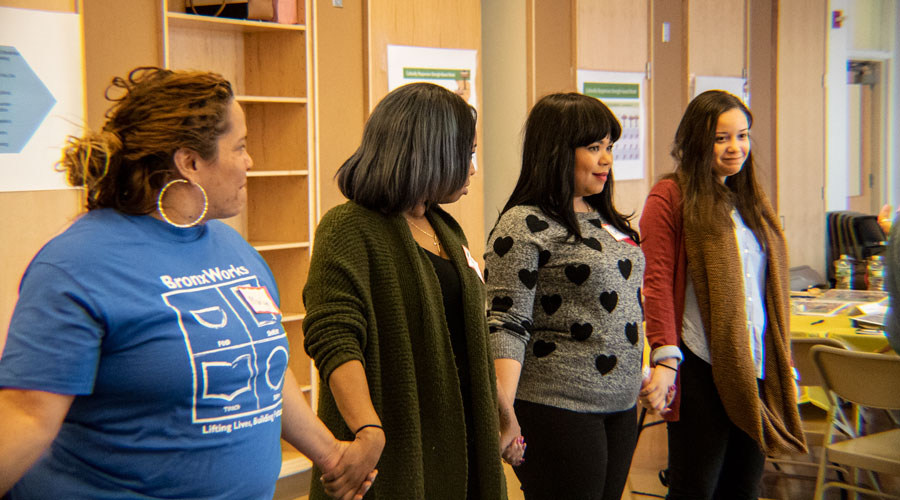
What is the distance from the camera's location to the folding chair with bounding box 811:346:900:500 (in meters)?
3.18

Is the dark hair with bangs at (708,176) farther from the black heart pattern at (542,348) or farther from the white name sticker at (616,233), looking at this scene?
the black heart pattern at (542,348)

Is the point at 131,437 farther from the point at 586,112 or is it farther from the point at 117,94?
the point at 117,94

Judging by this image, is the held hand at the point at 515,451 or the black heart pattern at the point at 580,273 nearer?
the held hand at the point at 515,451

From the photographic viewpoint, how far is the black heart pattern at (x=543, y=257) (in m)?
2.09

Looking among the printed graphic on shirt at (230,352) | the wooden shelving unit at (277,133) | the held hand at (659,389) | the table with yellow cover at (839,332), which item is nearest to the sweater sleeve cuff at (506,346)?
the held hand at (659,389)

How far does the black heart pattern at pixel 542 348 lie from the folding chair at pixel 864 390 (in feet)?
5.52

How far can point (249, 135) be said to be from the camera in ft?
13.4

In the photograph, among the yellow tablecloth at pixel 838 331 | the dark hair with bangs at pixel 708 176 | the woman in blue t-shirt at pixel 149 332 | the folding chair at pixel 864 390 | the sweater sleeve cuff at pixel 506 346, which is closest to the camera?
the woman in blue t-shirt at pixel 149 332

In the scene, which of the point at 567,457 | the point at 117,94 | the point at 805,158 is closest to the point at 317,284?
the point at 567,457

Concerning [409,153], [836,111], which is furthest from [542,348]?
[836,111]

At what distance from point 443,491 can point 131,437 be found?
0.70m

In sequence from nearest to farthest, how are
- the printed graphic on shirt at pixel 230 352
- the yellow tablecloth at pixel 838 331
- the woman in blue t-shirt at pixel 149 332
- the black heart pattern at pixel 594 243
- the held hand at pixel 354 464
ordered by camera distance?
1. the woman in blue t-shirt at pixel 149 332
2. the printed graphic on shirt at pixel 230 352
3. the held hand at pixel 354 464
4. the black heart pattern at pixel 594 243
5. the yellow tablecloth at pixel 838 331

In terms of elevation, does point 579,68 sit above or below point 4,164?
above

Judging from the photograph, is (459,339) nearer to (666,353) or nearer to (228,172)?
(228,172)
